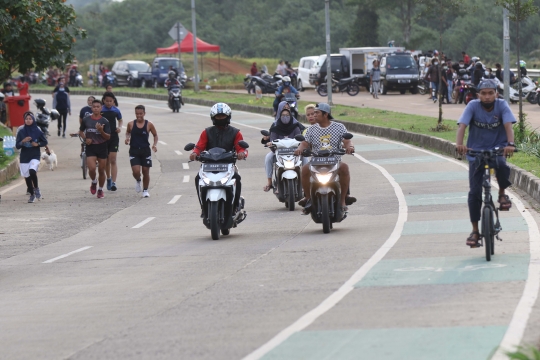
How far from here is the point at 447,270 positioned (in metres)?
11.1

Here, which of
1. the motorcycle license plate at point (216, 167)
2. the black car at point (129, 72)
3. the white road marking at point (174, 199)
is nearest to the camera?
the motorcycle license plate at point (216, 167)

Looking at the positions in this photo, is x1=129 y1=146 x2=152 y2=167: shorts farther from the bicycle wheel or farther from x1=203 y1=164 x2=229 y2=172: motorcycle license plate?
the bicycle wheel

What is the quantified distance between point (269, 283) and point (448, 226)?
4.80 m

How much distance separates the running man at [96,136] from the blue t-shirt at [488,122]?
450 inches

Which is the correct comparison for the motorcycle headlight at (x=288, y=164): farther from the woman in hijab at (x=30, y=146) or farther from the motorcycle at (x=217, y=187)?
the woman in hijab at (x=30, y=146)

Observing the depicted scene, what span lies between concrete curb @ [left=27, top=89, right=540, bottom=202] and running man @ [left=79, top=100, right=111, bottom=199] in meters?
8.00

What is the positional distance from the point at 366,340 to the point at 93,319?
2760 millimetres

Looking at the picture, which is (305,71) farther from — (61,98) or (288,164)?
(288,164)

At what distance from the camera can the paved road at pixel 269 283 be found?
8234 mm

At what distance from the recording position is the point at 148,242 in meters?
15.6

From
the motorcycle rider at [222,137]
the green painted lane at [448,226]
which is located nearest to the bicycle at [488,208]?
the green painted lane at [448,226]

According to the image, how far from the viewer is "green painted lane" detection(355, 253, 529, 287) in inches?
413

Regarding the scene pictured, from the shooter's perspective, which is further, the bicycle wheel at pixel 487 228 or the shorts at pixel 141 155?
the shorts at pixel 141 155

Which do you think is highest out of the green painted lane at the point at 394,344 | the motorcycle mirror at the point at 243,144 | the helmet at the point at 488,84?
the helmet at the point at 488,84
